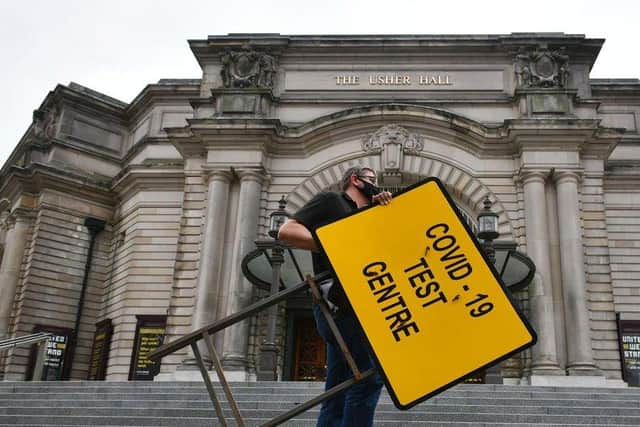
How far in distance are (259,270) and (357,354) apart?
46.6 ft

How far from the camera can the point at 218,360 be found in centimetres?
340

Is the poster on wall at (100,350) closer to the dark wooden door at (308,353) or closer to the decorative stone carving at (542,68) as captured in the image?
the dark wooden door at (308,353)

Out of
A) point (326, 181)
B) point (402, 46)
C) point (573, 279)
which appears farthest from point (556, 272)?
point (402, 46)

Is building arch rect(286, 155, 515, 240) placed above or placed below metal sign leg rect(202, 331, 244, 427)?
above

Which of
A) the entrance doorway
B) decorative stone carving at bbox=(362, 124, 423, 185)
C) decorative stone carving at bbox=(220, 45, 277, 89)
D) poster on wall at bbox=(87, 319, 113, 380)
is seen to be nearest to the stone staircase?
the entrance doorway

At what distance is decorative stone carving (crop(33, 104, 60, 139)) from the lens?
25.8 m

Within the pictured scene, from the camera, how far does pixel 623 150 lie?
72.8 feet

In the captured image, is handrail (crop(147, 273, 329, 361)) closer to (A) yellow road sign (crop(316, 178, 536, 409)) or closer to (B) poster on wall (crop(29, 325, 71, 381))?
(A) yellow road sign (crop(316, 178, 536, 409))

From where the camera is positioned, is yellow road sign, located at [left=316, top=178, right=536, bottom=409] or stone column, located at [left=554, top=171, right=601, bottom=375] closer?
yellow road sign, located at [left=316, top=178, right=536, bottom=409]

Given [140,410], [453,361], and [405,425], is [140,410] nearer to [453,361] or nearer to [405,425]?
[405,425]

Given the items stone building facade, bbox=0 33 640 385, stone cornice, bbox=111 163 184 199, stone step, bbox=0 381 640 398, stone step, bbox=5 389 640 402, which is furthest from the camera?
stone cornice, bbox=111 163 184 199

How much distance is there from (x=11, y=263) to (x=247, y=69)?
1149 centimetres

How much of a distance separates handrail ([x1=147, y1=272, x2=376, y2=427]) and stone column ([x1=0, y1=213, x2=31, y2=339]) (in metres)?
22.0

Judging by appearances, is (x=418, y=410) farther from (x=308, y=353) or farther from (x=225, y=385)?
(x=308, y=353)
